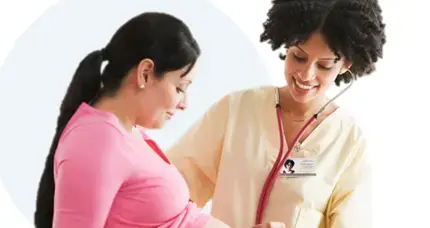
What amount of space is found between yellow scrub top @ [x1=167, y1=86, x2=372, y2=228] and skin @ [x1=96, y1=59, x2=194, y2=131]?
0.35 m

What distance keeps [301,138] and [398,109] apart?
0.57m

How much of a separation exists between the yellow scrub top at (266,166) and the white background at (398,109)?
0.38 meters

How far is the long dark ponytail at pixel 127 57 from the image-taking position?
3.76ft

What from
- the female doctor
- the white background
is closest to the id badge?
the female doctor

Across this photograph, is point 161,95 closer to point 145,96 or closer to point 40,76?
point 145,96

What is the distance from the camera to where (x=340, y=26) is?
4.68ft

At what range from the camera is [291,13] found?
146cm

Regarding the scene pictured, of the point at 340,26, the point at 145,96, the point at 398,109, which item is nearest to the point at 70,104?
the point at 145,96

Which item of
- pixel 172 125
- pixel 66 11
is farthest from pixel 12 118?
pixel 172 125

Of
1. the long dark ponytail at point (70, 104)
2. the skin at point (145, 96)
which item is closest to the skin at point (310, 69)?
the skin at point (145, 96)

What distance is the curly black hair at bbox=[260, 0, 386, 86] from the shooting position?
1.43m

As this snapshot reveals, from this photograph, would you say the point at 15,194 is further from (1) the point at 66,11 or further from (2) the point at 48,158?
(1) the point at 66,11

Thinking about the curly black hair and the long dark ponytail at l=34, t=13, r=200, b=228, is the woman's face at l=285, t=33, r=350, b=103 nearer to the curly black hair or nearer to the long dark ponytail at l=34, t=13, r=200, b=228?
the curly black hair

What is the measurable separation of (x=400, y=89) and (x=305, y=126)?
1.94 ft
